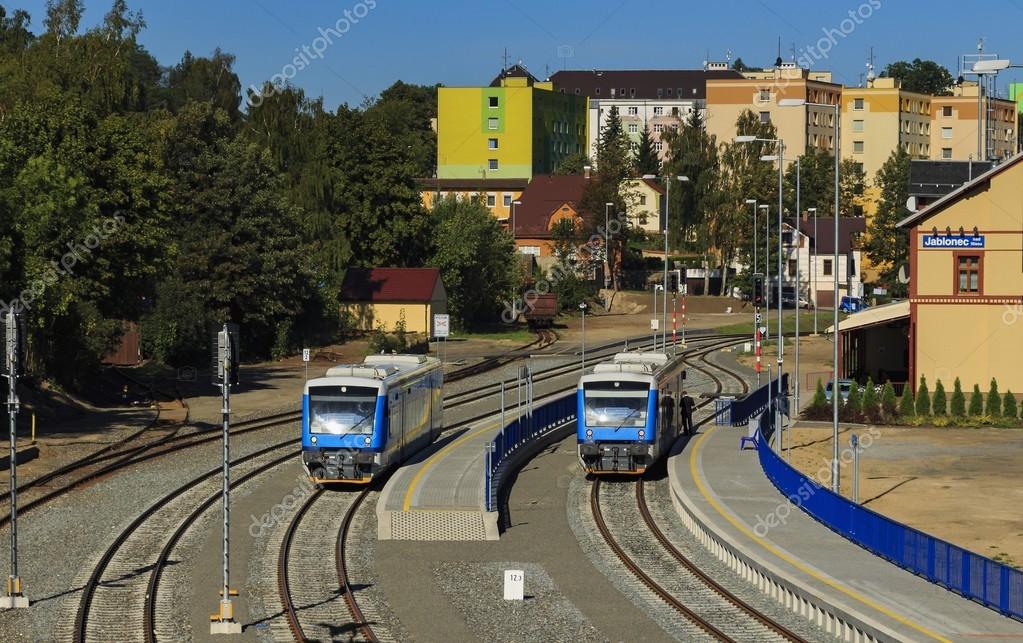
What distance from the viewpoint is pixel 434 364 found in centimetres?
4122

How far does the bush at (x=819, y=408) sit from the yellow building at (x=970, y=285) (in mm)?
6562

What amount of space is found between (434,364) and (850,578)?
19.1 metres

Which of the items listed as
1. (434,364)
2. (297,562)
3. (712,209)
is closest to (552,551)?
(297,562)

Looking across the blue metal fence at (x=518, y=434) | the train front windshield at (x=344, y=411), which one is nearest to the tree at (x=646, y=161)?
the blue metal fence at (x=518, y=434)

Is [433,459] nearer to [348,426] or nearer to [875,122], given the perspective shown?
[348,426]

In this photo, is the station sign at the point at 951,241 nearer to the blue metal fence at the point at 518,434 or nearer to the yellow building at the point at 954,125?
the blue metal fence at the point at 518,434

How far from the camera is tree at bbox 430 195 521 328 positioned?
89.7m

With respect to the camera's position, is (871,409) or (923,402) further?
(871,409)

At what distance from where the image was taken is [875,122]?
154875mm

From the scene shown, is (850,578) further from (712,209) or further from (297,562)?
(712,209)

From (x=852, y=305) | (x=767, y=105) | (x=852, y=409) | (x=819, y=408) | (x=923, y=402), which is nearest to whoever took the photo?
(x=923, y=402)

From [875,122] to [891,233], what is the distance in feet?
142

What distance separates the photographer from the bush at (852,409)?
2156 inches

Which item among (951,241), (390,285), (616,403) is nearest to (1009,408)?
(951,241)
